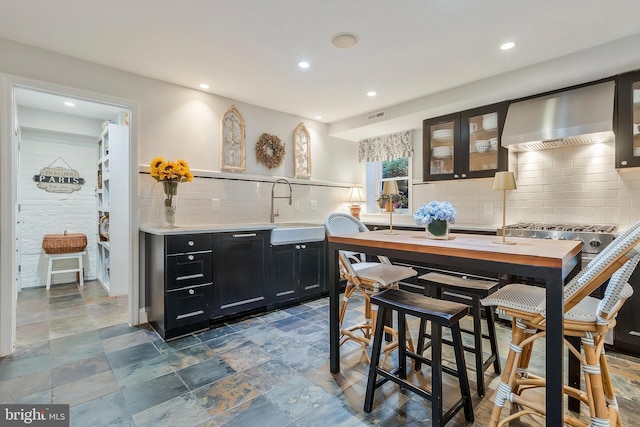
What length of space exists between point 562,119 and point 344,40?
81.2 inches

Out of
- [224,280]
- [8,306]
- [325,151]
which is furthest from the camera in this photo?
[325,151]

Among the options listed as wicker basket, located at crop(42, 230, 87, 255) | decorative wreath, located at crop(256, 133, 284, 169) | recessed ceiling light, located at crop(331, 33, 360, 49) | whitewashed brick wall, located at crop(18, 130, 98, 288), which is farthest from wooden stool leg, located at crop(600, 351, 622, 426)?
whitewashed brick wall, located at crop(18, 130, 98, 288)

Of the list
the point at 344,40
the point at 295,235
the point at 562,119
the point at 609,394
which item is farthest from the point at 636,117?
the point at 295,235

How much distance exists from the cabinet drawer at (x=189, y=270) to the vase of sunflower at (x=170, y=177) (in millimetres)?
514

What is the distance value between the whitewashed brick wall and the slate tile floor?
1581 millimetres

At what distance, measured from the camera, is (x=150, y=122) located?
3053 millimetres

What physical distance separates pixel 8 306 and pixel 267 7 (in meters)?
2.98

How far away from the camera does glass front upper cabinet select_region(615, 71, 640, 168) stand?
249cm

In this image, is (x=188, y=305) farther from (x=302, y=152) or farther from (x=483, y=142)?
(x=483, y=142)

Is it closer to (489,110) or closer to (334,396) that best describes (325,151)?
(489,110)

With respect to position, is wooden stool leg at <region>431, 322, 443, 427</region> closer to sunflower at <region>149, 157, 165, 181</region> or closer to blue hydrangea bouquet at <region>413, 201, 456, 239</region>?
blue hydrangea bouquet at <region>413, 201, 456, 239</region>

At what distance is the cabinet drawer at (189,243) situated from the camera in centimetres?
261

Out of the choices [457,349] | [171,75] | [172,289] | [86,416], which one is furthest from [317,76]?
[86,416]

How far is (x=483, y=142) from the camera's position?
3328 millimetres
